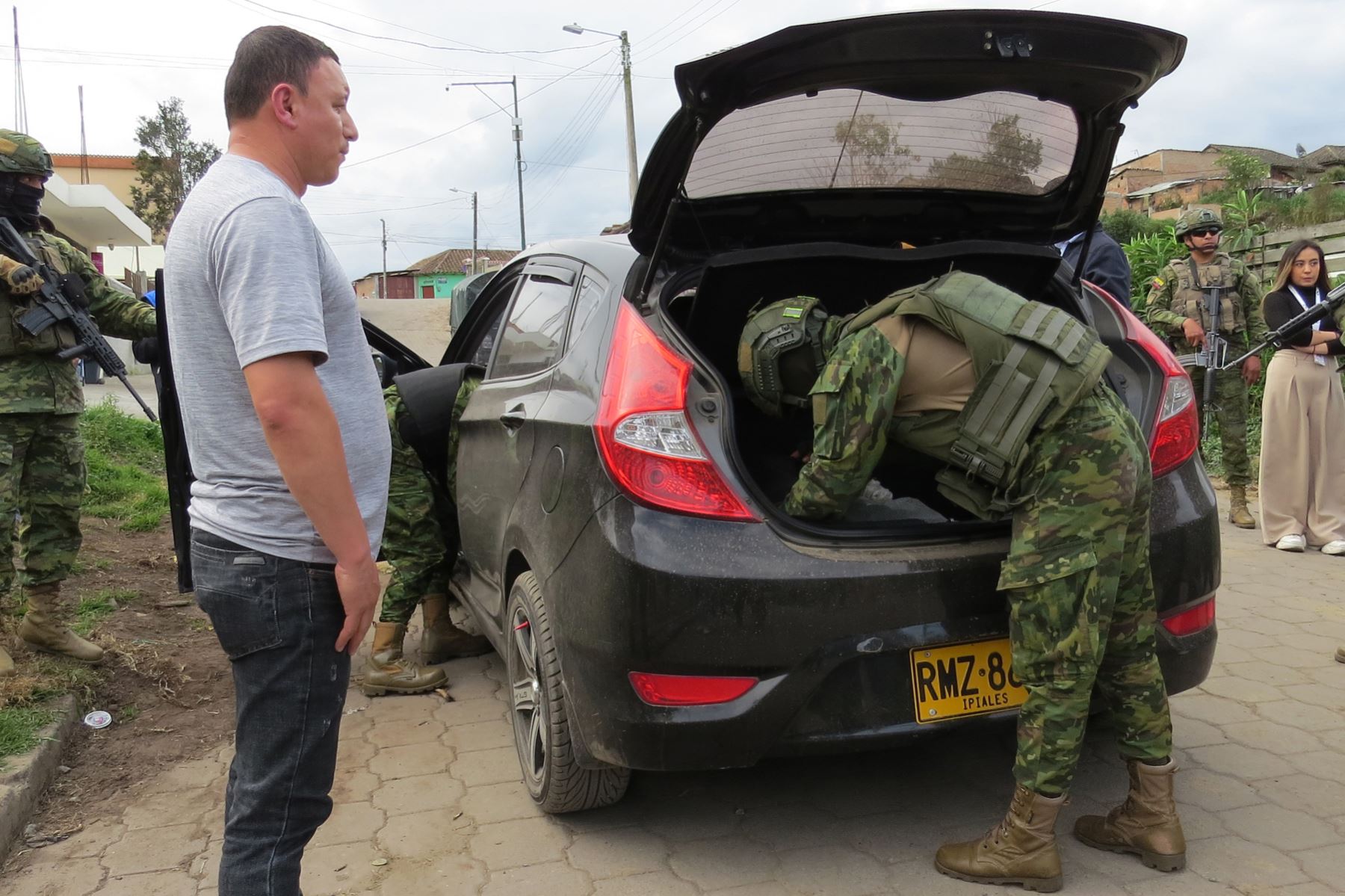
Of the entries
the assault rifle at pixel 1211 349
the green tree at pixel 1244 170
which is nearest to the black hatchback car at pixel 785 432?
the assault rifle at pixel 1211 349

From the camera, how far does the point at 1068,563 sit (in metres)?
2.36

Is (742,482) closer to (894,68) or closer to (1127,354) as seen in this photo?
(894,68)

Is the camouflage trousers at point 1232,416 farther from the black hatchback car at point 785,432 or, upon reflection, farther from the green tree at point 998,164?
the green tree at point 998,164

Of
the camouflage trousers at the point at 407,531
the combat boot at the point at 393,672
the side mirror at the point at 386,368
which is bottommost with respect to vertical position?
the combat boot at the point at 393,672

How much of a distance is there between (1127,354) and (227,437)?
2370 mm

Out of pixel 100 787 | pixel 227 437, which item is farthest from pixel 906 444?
pixel 100 787

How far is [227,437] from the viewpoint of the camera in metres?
1.79

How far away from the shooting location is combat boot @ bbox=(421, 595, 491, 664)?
4.41 metres

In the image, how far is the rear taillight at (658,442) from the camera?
7.99 ft

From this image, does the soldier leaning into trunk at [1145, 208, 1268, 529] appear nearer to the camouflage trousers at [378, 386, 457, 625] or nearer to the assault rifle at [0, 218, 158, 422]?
the camouflage trousers at [378, 386, 457, 625]

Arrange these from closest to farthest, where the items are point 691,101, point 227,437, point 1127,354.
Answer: point 227,437
point 691,101
point 1127,354

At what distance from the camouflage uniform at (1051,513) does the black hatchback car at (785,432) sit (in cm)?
13

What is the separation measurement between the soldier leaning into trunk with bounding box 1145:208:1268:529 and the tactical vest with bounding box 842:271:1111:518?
517cm

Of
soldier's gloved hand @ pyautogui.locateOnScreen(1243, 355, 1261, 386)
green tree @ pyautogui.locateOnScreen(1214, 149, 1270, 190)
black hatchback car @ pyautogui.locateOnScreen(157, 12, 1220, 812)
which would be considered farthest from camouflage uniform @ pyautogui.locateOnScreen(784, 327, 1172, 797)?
green tree @ pyautogui.locateOnScreen(1214, 149, 1270, 190)
